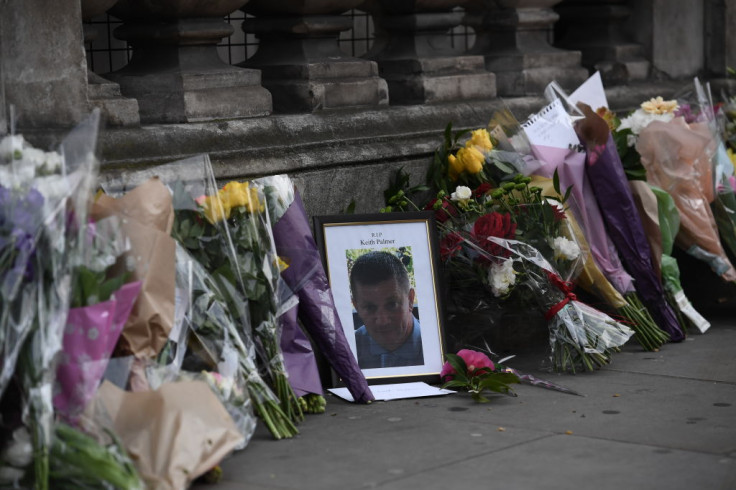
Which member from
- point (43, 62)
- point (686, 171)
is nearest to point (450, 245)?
point (686, 171)

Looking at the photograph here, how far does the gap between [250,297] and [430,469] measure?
3.13ft

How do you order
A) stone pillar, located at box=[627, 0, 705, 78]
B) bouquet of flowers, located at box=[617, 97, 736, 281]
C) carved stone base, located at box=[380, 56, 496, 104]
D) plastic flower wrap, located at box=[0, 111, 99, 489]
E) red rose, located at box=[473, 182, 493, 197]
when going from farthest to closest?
stone pillar, located at box=[627, 0, 705, 78] → carved stone base, located at box=[380, 56, 496, 104] → bouquet of flowers, located at box=[617, 97, 736, 281] → red rose, located at box=[473, 182, 493, 197] → plastic flower wrap, located at box=[0, 111, 99, 489]

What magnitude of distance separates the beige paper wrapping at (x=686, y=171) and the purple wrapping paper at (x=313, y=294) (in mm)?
2107

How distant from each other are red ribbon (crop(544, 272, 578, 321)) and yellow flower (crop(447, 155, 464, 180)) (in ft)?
2.69

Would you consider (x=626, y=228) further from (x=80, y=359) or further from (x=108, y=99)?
(x=80, y=359)

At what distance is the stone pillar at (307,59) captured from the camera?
6.05 meters

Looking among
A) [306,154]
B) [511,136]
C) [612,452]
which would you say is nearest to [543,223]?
[511,136]

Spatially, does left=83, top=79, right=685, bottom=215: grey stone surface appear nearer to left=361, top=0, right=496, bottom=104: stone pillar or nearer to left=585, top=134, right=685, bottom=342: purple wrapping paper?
left=361, top=0, right=496, bottom=104: stone pillar

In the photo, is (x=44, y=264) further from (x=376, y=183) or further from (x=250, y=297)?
(x=376, y=183)

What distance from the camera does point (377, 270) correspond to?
537cm

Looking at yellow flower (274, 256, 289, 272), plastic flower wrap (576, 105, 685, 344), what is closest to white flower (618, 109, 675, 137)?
plastic flower wrap (576, 105, 685, 344)

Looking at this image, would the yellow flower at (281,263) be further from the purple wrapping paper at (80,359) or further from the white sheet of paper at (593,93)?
the white sheet of paper at (593,93)

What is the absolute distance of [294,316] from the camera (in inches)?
191

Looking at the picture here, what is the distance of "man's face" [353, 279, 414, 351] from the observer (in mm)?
5297
